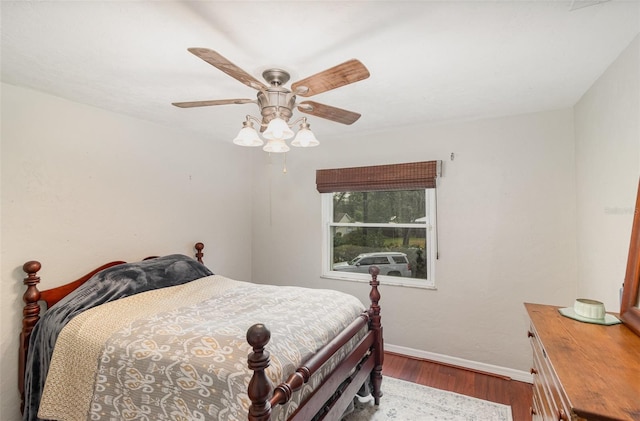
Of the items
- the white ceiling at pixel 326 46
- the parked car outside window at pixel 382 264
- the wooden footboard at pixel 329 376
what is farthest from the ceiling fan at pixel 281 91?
the parked car outside window at pixel 382 264

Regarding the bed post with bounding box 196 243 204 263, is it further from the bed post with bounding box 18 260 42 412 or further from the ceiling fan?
the ceiling fan

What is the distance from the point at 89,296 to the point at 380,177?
2.64 m

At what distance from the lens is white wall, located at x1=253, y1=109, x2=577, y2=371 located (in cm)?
254

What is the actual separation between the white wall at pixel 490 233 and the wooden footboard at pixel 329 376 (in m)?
0.91

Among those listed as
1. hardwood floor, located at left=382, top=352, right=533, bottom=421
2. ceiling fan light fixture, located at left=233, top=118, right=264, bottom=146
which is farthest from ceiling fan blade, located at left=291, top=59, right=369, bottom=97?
hardwood floor, located at left=382, top=352, right=533, bottom=421

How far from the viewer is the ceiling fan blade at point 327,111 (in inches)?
67.9

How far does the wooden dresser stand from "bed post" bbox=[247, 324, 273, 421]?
959mm

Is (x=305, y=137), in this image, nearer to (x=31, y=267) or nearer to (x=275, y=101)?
(x=275, y=101)

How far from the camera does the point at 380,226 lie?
334cm

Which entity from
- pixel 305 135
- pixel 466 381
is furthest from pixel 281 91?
pixel 466 381

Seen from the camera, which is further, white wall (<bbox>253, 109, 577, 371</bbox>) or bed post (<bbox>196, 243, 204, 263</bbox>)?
bed post (<bbox>196, 243, 204, 263</bbox>)

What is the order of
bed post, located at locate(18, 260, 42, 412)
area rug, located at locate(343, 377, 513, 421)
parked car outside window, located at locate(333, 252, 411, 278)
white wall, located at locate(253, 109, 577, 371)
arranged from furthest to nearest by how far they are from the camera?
parked car outside window, located at locate(333, 252, 411, 278) → white wall, located at locate(253, 109, 577, 371) → area rug, located at locate(343, 377, 513, 421) → bed post, located at locate(18, 260, 42, 412)

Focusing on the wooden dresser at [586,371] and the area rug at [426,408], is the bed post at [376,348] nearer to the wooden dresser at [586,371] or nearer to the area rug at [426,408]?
the area rug at [426,408]

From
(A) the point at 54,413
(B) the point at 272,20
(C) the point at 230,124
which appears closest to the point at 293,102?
(B) the point at 272,20
